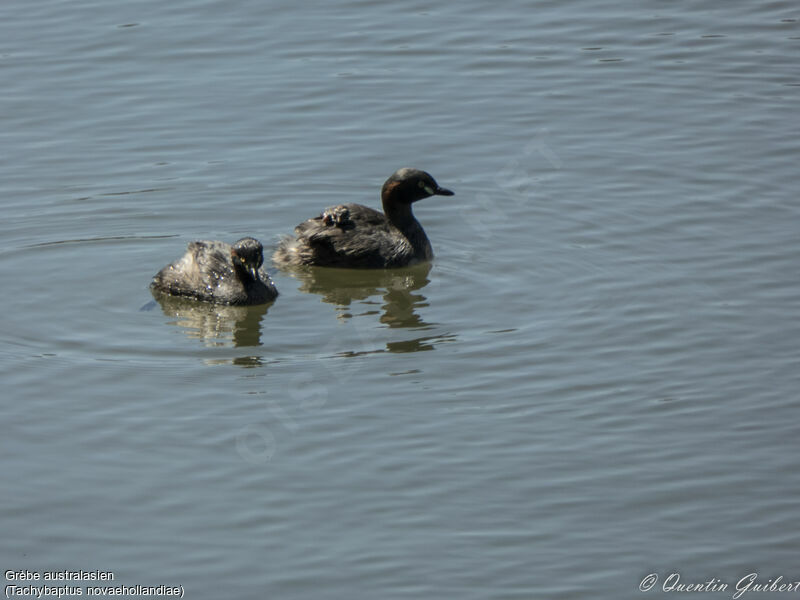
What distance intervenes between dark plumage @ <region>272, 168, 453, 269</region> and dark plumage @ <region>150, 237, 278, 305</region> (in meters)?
0.91

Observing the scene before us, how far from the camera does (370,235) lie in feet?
44.5

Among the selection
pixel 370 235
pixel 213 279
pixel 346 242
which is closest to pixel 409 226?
pixel 370 235

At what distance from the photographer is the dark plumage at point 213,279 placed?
12297mm

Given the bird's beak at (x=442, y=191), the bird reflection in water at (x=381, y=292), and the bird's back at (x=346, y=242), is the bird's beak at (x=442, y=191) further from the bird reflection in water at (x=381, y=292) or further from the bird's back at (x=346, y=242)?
the bird reflection in water at (x=381, y=292)

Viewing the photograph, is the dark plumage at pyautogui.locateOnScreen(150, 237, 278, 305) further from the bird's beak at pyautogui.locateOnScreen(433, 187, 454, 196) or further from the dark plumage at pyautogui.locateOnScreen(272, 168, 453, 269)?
the bird's beak at pyautogui.locateOnScreen(433, 187, 454, 196)

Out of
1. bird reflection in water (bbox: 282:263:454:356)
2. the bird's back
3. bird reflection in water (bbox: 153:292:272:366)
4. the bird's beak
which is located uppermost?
the bird's beak

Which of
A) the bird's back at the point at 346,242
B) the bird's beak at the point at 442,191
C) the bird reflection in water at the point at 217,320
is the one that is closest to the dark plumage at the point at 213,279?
the bird reflection in water at the point at 217,320

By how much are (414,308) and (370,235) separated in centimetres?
155

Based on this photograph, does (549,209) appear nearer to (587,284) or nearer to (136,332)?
(587,284)

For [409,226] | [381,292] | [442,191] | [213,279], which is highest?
[442,191]

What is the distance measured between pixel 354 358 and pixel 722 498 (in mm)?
3450

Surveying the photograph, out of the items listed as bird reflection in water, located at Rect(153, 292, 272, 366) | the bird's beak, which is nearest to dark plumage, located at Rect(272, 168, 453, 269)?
the bird's beak

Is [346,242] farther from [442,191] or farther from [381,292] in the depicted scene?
[442,191]

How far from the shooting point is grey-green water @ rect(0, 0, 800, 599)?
26.7 ft
